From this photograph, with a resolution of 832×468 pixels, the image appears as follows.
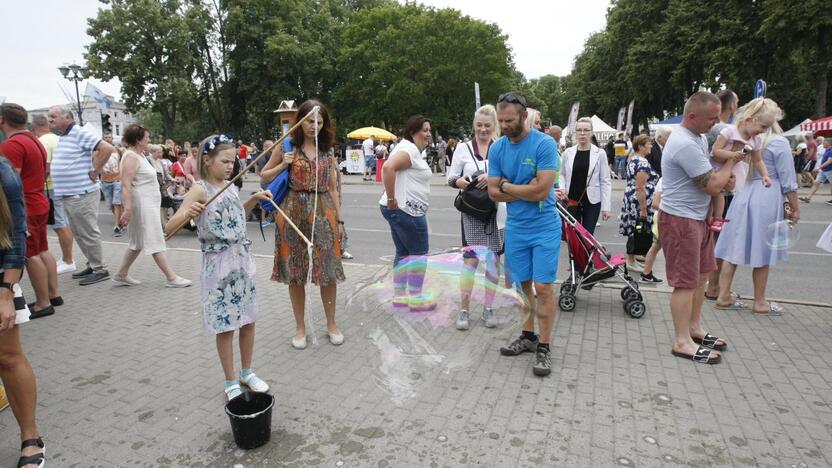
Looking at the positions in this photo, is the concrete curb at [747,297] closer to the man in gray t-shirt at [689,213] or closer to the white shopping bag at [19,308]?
the man in gray t-shirt at [689,213]

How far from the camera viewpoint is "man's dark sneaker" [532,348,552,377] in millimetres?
3888

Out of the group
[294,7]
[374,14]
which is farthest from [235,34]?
[374,14]

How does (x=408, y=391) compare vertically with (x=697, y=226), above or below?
below

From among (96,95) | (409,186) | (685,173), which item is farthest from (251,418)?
(96,95)

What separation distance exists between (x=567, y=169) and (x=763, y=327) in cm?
263

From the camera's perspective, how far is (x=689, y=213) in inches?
158

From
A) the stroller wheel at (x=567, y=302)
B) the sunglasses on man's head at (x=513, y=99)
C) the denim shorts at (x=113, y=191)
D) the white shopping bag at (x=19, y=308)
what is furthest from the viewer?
the denim shorts at (x=113, y=191)

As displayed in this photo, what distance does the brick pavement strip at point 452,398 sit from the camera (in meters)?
2.99

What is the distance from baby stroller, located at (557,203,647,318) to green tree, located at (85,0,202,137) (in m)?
42.1

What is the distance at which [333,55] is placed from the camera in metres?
46.5

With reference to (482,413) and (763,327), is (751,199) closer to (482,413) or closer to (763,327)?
(763,327)

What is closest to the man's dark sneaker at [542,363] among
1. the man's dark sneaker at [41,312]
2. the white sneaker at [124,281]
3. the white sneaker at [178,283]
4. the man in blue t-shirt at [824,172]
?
the white sneaker at [178,283]

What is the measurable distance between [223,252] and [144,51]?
4491cm

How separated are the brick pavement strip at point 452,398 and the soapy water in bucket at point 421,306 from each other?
0.02m
